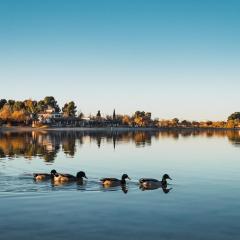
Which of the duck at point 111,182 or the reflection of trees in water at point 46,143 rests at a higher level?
the reflection of trees in water at point 46,143

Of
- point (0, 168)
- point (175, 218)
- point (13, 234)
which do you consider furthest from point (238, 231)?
point (0, 168)

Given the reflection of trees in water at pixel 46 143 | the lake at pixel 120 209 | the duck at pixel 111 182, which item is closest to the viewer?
the lake at pixel 120 209

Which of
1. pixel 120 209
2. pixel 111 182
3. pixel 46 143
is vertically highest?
pixel 46 143

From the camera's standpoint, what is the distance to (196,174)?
1730 inches

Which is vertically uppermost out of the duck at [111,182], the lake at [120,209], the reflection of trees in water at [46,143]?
the reflection of trees in water at [46,143]

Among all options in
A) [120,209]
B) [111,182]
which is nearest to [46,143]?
[111,182]

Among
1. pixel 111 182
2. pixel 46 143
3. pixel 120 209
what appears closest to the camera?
pixel 120 209

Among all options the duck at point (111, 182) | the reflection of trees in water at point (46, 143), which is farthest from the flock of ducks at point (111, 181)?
the reflection of trees in water at point (46, 143)

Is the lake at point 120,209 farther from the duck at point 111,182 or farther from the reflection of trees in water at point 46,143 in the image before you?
the reflection of trees in water at point 46,143

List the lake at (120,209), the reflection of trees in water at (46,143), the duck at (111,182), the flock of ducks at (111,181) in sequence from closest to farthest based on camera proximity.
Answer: the lake at (120,209) < the flock of ducks at (111,181) < the duck at (111,182) < the reflection of trees in water at (46,143)

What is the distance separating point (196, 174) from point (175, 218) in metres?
20.6

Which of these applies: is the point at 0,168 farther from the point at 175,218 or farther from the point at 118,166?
the point at 175,218

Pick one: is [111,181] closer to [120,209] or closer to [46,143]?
[120,209]

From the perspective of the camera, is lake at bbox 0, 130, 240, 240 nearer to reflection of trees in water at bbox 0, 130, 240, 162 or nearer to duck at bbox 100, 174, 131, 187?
duck at bbox 100, 174, 131, 187
